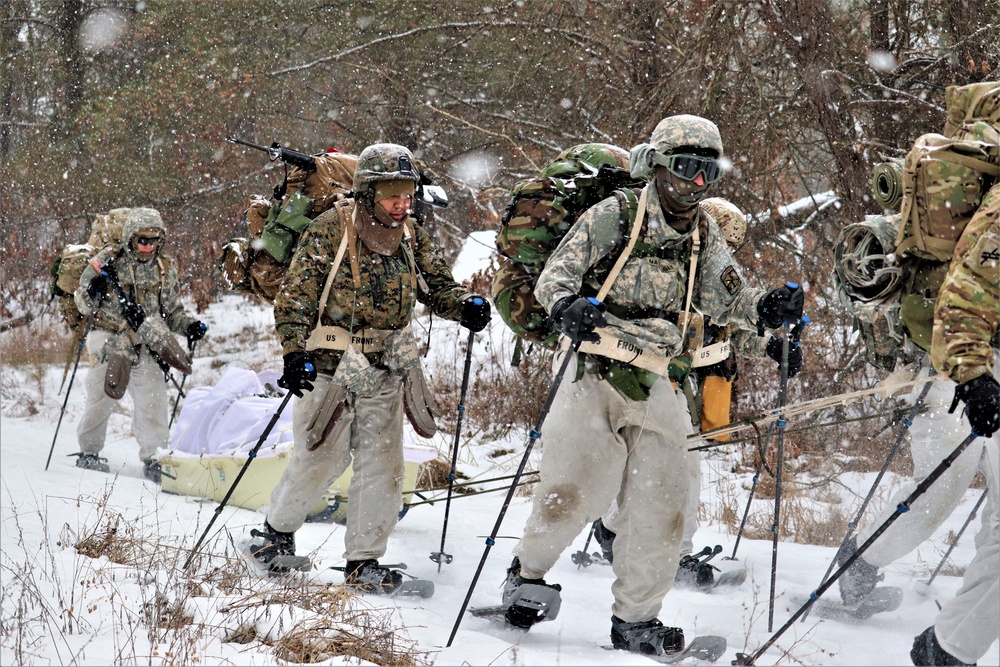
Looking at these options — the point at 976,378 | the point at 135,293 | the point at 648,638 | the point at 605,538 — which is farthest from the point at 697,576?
the point at 135,293

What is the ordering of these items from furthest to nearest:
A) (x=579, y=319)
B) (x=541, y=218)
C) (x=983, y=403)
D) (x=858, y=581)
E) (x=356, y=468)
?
(x=356, y=468), (x=858, y=581), (x=541, y=218), (x=579, y=319), (x=983, y=403)

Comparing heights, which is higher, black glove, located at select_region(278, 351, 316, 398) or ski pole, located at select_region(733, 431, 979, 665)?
black glove, located at select_region(278, 351, 316, 398)

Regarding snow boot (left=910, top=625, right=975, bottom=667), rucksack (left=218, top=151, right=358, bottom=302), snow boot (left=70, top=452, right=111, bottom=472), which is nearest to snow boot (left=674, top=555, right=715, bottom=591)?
snow boot (left=910, top=625, right=975, bottom=667)

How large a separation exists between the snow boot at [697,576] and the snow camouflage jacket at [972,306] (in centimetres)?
248

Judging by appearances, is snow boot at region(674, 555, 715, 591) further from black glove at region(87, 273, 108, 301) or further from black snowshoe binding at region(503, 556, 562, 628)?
black glove at region(87, 273, 108, 301)

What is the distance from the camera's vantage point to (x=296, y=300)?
4.71 metres

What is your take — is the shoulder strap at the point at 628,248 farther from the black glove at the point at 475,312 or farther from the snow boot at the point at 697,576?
the snow boot at the point at 697,576

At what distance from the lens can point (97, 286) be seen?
8.25 m

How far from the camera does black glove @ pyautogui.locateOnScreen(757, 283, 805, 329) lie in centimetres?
382

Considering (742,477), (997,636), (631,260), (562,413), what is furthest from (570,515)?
(742,477)

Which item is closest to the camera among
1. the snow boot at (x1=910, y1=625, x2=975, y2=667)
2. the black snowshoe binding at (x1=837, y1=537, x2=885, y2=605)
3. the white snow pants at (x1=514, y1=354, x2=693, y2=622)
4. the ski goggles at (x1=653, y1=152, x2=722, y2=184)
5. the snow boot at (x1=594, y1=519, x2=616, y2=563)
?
the snow boot at (x1=910, y1=625, x2=975, y2=667)

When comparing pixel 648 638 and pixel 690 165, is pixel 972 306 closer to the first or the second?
pixel 690 165

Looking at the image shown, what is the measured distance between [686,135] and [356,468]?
8.27 feet

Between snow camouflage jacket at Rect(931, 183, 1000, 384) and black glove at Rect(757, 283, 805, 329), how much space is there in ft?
2.17
